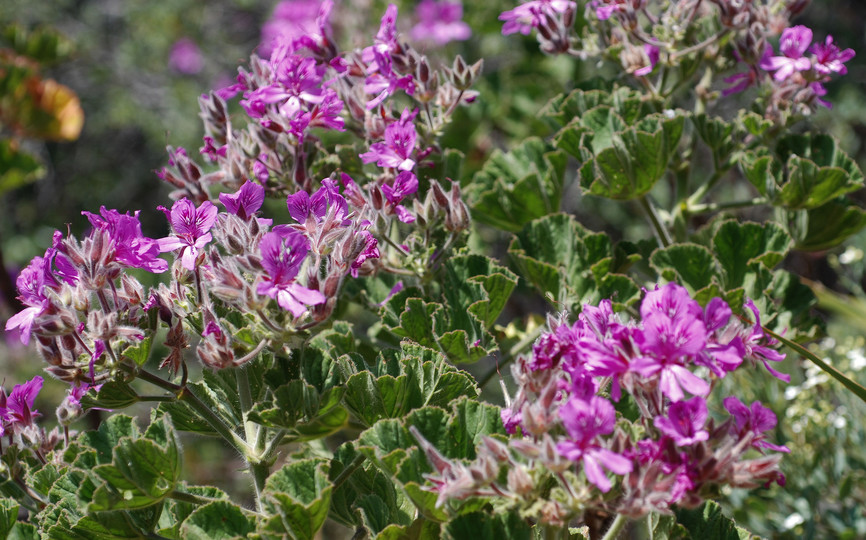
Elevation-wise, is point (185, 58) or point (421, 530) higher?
point (421, 530)

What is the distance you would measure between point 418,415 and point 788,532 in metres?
1.05

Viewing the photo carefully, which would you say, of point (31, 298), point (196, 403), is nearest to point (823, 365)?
point (196, 403)

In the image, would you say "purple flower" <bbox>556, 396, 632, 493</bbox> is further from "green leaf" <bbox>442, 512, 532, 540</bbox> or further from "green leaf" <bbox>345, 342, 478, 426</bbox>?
"green leaf" <bbox>345, 342, 478, 426</bbox>

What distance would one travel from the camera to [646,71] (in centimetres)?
154

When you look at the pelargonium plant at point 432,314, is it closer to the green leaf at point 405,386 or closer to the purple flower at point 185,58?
the green leaf at point 405,386

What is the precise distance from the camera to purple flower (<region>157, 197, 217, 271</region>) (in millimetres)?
1116

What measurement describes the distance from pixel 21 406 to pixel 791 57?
4.99 feet

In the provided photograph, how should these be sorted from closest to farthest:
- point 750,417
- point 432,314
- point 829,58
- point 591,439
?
point 591,439
point 750,417
point 432,314
point 829,58

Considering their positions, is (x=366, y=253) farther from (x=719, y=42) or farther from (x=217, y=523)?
(x=719, y=42)

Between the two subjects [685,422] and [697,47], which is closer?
[685,422]

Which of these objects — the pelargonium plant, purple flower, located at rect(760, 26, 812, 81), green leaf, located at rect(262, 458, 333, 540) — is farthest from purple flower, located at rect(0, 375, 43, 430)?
purple flower, located at rect(760, 26, 812, 81)

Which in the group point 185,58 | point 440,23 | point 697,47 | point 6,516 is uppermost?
point 697,47

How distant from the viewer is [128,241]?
1.11 meters

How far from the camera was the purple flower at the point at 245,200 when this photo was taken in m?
1.15
